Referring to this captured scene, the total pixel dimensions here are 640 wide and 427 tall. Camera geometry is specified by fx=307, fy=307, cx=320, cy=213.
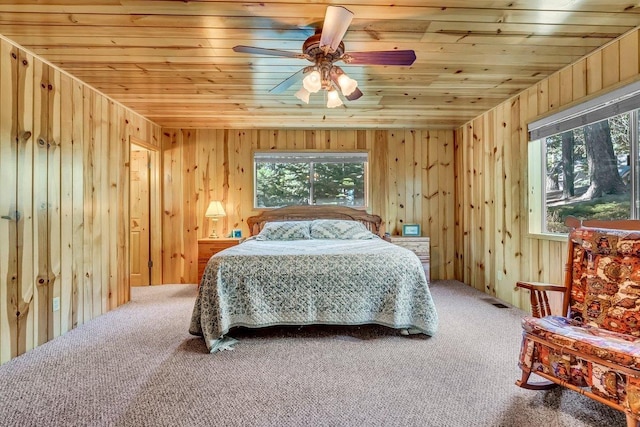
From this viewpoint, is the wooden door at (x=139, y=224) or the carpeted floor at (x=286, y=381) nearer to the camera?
the carpeted floor at (x=286, y=381)

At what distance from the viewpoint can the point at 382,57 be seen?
1968 mm

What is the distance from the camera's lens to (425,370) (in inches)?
82.0

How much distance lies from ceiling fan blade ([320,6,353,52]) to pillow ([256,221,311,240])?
2.44 metres

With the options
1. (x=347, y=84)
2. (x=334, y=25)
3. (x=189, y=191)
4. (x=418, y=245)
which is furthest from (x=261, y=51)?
(x=418, y=245)

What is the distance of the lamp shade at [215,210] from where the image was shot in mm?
4340

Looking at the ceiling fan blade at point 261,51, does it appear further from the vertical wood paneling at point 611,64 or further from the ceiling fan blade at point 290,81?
the vertical wood paneling at point 611,64

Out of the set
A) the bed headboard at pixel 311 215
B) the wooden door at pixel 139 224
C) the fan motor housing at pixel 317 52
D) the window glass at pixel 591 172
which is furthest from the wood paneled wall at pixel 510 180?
the wooden door at pixel 139 224

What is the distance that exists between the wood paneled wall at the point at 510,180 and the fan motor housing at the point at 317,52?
6.92 feet

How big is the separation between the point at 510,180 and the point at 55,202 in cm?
462

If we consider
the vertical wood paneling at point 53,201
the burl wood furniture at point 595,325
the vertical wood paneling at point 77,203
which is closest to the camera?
the burl wood furniture at point 595,325

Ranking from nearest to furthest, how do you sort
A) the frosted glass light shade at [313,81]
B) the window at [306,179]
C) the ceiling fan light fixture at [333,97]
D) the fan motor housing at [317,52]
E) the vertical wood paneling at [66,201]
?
the fan motor housing at [317,52], the frosted glass light shade at [313,81], the ceiling fan light fixture at [333,97], the vertical wood paneling at [66,201], the window at [306,179]

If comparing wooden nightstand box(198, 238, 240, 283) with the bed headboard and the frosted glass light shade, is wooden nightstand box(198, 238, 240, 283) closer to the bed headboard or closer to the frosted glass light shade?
the bed headboard

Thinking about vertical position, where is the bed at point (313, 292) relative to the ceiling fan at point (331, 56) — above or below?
below

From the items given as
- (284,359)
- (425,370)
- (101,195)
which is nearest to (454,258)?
(425,370)
